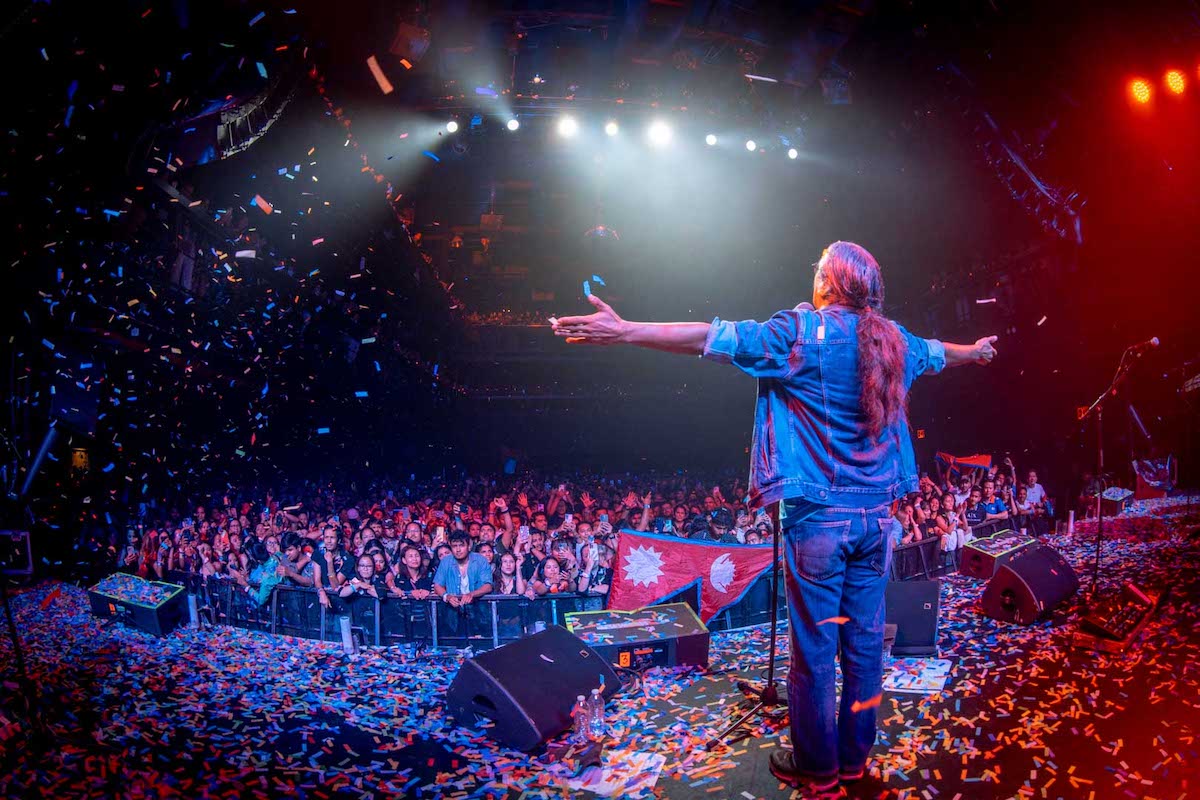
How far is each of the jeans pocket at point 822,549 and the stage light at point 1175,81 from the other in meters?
7.92

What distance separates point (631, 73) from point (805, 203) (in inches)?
252

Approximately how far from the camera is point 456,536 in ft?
20.3

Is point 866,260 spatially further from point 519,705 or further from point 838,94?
point 838,94

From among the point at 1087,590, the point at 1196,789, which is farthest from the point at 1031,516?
the point at 1196,789

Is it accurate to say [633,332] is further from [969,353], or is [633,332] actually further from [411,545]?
[411,545]

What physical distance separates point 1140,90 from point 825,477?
26.4ft

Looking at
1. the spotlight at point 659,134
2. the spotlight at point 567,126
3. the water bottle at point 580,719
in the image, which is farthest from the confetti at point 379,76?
the water bottle at point 580,719

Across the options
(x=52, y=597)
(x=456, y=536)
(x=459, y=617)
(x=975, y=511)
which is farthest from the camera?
(x=975, y=511)

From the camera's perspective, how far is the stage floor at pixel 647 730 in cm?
237

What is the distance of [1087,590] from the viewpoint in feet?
16.9

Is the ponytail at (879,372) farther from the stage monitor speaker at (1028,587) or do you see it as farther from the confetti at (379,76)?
the confetti at (379,76)

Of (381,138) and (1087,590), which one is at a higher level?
(381,138)

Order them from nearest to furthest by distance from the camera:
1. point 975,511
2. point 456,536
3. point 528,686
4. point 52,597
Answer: point 528,686
point 456,536
point 52,597
point 975,511

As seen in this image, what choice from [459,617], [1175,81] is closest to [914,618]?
[459,617]
